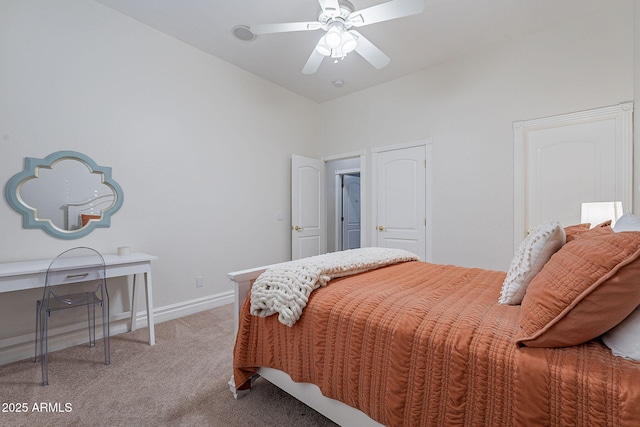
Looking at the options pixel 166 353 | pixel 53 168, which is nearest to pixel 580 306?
pixel 166 353

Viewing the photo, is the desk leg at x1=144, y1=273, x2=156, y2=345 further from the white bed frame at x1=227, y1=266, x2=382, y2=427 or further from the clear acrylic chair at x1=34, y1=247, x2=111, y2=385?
the white bed frame at x1=227, y1=266, x2=382, y2=427

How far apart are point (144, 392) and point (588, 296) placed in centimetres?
219

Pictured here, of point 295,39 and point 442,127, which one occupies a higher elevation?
point 295,39

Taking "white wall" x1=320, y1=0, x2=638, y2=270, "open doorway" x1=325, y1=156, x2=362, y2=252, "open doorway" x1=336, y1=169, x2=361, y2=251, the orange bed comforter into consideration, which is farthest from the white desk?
"open doorway" x1=336, y1=169, x2=361, y2=251

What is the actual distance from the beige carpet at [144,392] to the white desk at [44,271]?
1.19ft

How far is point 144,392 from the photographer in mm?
1705

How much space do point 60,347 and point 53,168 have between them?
4.71ft

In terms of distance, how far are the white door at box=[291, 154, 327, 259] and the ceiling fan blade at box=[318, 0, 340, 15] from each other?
226cm

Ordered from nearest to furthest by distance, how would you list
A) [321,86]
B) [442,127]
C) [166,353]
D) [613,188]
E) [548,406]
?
1. [548,406]
2. [166,353]
3. [613,188]
4. [442,127]
5. [321,86]

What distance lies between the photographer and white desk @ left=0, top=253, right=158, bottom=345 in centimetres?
182

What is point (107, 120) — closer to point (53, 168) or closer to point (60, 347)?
point (53, 168)

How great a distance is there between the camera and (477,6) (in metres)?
2.49

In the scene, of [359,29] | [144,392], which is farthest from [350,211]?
[144,392]

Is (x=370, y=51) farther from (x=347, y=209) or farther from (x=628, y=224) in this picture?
(x=347, y=209)
